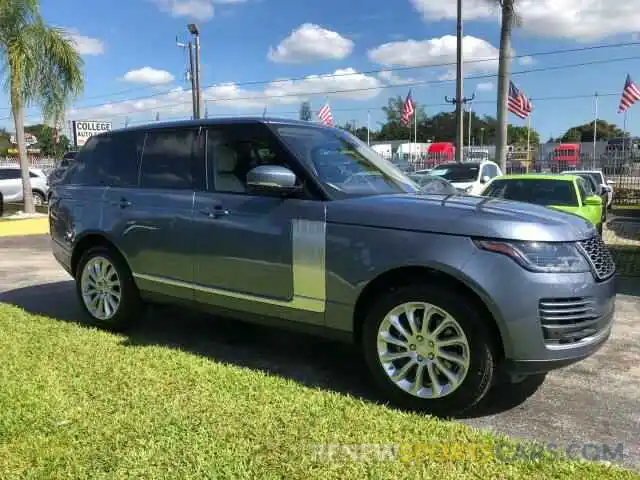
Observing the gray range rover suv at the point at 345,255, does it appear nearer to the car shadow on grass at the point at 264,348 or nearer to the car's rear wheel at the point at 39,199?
the car shadow on grass at the point at 264,348

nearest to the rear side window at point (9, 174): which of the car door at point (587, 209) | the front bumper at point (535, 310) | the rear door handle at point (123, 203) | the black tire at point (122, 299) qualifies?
the black tire at point (122, 299)

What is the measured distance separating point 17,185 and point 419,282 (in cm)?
2000

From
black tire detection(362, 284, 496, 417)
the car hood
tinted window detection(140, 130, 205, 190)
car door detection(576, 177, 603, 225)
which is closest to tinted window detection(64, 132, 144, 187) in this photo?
tinted window detection(140, 130, 205, 190)

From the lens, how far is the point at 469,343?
138 inches

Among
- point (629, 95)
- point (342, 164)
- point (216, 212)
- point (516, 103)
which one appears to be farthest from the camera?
point (629, 95)

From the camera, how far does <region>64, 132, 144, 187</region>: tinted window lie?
5402 mm

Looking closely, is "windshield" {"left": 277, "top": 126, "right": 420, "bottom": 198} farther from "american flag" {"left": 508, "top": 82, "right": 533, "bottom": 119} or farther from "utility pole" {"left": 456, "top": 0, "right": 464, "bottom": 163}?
"american flag" {"left": 508, "top": 82, "right": 533, "bottom": 119}

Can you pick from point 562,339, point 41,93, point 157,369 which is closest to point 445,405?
point 562,339

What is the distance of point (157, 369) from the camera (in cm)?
439

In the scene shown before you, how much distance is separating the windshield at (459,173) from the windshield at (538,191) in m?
4.72

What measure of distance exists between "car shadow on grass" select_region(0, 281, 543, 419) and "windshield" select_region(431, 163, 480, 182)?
10.3 meters

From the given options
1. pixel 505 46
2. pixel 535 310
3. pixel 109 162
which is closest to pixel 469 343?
pixel 535 310

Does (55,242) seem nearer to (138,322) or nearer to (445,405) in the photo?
(138,322)

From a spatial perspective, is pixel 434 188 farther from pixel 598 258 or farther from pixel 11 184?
pixel 11 184
